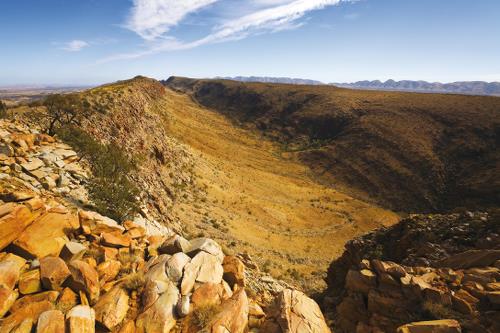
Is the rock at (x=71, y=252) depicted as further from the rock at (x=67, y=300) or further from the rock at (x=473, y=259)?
the rock at (x=473, y=259)

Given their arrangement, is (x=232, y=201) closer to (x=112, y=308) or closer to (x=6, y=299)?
(x=112, y=308)

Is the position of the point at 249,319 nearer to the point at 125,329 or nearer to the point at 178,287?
the point at 178,287

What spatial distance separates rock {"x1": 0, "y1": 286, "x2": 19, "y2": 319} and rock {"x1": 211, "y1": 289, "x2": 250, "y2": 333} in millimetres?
4865

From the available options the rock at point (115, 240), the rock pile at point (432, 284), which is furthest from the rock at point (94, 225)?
the rock pile at point (432, 284)

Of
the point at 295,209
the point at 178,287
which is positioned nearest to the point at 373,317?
the point at 178,287

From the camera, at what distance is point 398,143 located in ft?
198

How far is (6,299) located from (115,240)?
132 inches

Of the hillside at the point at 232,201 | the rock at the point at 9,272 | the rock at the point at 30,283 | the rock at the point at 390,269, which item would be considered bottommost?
the hillside at the point at 232,201

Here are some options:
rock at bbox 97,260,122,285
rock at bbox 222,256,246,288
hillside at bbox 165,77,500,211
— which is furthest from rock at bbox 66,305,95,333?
hillside at bbox 165,77,500,211

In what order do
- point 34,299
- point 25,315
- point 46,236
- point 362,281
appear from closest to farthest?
1. point 25,315
2. point 34,299
3. point 46,236
4. point 362,281

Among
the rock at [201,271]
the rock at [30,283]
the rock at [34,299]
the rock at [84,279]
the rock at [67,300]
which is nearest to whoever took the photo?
the rock at [34,299]

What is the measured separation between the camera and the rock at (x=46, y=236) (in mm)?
8190

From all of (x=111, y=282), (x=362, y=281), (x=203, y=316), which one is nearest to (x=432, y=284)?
(x=362, y=281)

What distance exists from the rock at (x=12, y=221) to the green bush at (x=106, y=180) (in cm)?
378
